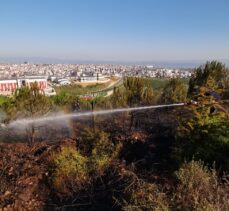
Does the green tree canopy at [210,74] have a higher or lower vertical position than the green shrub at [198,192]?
higher

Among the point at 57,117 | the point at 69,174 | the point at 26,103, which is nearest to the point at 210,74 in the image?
the point at 57,117

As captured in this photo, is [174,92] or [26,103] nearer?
[26,103]

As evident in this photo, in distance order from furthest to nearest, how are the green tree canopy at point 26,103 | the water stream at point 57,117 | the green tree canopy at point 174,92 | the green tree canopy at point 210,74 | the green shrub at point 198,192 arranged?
the green tree canopy at point 174,92 → the green tree canopy at point 210,74 → the water stream at point 57,117 → the green tree canopy at point 26,103 → the green shrub at point 198,192

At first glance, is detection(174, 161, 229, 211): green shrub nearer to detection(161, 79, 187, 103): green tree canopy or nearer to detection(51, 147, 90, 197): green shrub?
detection(51, 147, 90, 197): green shrub

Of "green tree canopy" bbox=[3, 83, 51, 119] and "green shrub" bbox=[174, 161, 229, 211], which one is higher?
"green shrub" bbox=[174, 161, 229, 211]

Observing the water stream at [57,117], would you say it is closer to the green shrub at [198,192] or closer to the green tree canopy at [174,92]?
the green tree canopy at [174,92]

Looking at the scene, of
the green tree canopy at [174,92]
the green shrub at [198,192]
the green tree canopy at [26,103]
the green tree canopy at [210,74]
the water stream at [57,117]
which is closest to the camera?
the green shrub at [198,192]

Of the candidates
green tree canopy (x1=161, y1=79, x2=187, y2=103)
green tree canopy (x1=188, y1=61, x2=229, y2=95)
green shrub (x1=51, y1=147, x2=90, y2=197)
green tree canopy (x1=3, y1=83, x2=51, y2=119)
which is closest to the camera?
green shrub (x1=51, y1=147, x2=90, y2=197)

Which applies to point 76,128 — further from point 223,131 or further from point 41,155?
point 223,131

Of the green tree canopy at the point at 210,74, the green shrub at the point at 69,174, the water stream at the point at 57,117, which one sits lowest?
the water stream at the point at 57,117

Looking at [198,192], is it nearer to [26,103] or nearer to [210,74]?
[26,103]

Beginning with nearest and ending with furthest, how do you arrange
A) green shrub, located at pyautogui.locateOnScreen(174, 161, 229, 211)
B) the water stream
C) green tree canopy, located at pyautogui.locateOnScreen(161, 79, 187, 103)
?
green shrub, located at pyautogui.locateOnScreen(174, 161, 229, 211)
the water stream
green tree canopy, located at pyautogui.locateOnScreen(161, 79, 187, 103)

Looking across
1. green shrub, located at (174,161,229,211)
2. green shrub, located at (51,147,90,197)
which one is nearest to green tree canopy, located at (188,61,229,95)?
green shrub, located at (51,147,90,197)

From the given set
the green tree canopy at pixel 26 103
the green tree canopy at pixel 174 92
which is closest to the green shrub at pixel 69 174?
the green tree canopy at pixel 26 103
